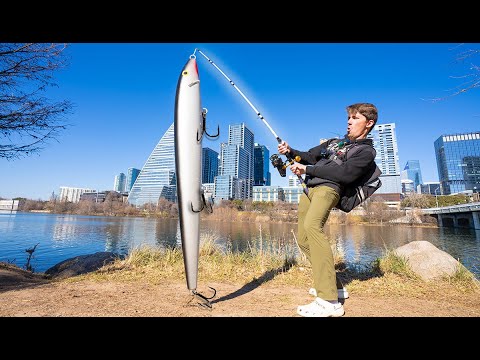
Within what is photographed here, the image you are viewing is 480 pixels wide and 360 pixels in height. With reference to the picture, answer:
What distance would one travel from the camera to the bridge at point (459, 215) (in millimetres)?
40000

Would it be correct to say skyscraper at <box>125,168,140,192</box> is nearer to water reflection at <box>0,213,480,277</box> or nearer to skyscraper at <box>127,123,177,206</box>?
skyscraper at <box>127,123,177,206</box>

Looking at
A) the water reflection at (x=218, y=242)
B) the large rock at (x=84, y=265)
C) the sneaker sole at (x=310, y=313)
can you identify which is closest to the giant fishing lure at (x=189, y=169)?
the sneaker sole at (x=310, y=313)

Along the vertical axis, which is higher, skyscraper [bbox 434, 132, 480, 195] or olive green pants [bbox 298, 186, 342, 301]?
skyscraper [bbox 434, 132, 480, 195]

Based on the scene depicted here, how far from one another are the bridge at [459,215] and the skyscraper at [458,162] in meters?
105

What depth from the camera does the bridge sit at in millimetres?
40000

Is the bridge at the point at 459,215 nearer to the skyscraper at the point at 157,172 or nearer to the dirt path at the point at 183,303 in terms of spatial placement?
the dirt path at the point at 183,303

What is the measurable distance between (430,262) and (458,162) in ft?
621

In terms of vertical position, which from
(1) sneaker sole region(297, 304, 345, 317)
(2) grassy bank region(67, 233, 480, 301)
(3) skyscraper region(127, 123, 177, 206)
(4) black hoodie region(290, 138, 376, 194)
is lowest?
(2) grassy bank region(67, 233, 480, 301)

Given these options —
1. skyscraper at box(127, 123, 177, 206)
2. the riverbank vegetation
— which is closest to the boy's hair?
the riverbank vegetation

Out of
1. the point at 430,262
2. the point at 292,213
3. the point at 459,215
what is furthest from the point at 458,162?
the point at 430,262

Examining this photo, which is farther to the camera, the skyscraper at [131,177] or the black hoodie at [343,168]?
the skyscraper at [131,177]

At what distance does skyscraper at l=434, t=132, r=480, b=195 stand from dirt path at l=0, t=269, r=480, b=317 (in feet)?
542

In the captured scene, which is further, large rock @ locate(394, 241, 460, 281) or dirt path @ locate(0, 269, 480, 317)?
large rock @ locate(394, 241, 460, 281)
